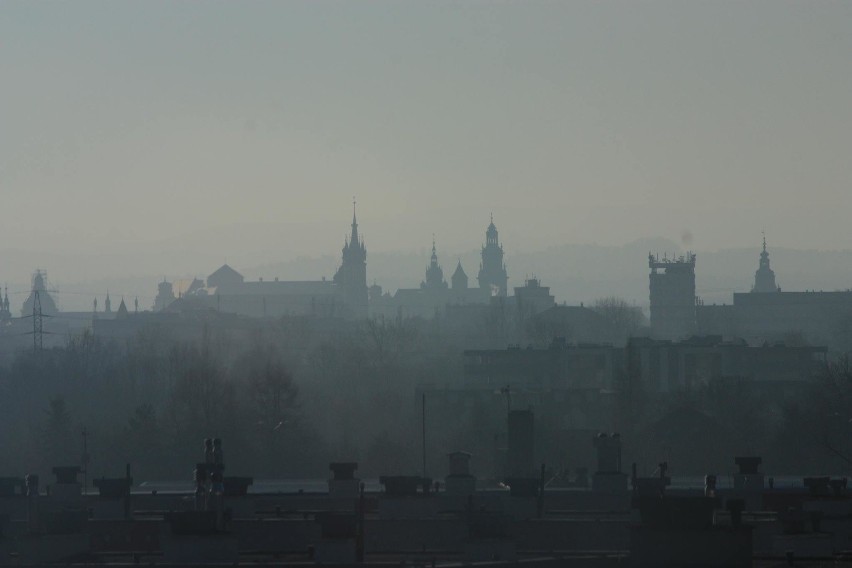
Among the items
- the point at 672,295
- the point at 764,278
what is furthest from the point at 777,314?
the point at 764,278

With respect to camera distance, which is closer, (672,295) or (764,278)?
(672,295)

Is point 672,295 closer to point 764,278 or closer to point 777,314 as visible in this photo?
point 777,314

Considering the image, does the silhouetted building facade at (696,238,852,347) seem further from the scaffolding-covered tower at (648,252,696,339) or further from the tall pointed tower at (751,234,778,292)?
the tall pointed tower at (751,234,778,292)

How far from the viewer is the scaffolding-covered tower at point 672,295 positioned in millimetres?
148250

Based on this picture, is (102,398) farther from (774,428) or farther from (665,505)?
(665,505)

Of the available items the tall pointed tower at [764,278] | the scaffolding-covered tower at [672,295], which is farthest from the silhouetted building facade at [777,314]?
the tall pointed tower at [764,278]

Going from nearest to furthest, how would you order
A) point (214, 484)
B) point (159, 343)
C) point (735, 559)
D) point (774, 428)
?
point (735, 559), point (214, 484), point (774, 428), point (159, 343)

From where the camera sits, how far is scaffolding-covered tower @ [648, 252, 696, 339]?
148 meters

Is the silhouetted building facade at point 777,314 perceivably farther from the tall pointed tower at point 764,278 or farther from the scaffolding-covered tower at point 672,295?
the tall pointed tower at point 764,278

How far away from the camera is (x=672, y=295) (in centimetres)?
15150

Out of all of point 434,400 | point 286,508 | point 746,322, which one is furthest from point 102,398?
point 746,322

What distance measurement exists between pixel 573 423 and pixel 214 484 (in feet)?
124

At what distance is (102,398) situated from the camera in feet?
236

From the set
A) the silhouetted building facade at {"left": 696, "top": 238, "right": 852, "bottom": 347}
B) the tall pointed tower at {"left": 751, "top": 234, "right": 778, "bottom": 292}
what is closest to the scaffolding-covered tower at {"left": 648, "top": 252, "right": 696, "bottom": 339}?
the silhouetted building facade at {"left": 696, "top": 238, "right": 852, "bottom": 347}
